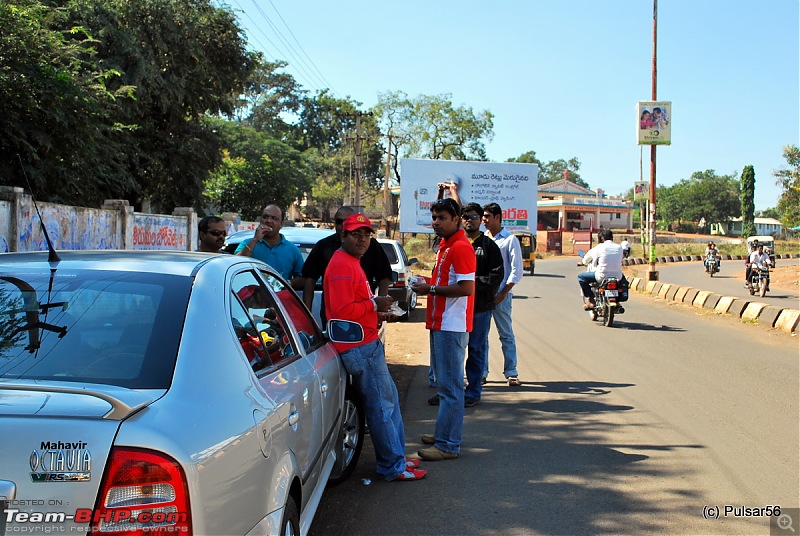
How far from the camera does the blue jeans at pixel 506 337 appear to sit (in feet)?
26.8

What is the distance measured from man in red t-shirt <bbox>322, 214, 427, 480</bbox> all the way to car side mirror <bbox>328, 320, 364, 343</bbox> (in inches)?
10.8

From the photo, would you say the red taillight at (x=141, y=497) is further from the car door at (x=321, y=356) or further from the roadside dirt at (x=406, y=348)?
the roadside dirt at (x=406, y=348)

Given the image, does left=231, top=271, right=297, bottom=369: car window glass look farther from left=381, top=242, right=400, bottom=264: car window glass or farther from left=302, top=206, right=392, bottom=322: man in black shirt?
left=381, top=242, right=400, bottom=264: car window glass

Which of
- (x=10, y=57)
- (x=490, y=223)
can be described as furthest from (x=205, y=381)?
(x=10, y=57)

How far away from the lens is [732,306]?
15.2 m

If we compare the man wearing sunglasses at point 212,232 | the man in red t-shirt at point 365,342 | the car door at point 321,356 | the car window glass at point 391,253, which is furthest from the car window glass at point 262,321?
the car window glass at point 391,253

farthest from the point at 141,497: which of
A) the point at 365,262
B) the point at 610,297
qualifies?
the point at 610,297

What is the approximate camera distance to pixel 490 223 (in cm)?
820

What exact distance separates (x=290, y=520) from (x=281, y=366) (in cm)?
68

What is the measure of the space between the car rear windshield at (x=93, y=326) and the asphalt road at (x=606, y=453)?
1926 millimetres

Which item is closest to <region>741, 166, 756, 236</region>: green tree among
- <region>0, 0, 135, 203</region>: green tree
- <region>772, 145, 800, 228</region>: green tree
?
<region>772, 145, 800, 228</region>: green tree

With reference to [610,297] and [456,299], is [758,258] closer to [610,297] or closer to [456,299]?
Result: [610,297]

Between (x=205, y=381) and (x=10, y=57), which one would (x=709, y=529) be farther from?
(x=10, y=57)

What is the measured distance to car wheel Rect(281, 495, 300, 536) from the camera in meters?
2.81
